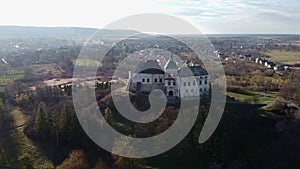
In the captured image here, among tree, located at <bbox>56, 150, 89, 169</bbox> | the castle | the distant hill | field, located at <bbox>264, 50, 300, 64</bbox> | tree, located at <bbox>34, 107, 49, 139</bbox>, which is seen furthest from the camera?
the distant hill

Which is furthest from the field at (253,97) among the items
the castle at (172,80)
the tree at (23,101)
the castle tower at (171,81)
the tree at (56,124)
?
the tree at (23,101)

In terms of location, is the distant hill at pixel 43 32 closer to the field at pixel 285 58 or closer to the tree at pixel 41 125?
the field at pixel 285 58

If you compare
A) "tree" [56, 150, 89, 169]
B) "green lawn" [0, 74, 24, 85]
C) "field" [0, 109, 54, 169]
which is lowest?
"field" [0, 109, 54, 169]

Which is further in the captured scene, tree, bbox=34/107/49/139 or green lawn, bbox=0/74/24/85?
green lawn, bbox=0/74/24/85

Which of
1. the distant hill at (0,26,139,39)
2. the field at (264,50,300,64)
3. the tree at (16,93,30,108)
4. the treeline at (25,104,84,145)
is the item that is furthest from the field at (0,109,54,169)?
the distant hill at (0,26,139,39)

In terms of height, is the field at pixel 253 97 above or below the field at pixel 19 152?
above

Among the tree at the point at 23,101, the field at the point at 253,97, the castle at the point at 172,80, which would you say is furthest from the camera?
the tree at the point at 23,101

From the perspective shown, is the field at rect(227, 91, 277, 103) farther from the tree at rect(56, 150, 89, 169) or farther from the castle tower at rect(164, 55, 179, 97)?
the tree at rect(56, 150, 89, 169)
